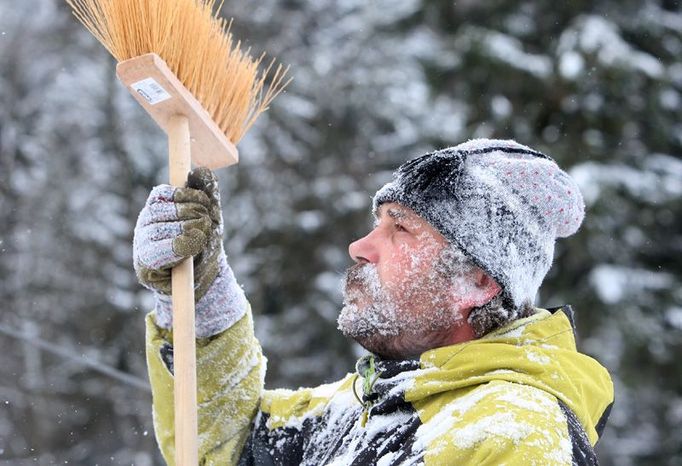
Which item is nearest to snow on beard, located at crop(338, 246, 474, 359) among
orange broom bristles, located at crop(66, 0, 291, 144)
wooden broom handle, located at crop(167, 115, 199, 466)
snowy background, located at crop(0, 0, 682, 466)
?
wooden broom handle, located at crop(167, 115, 199, 466)

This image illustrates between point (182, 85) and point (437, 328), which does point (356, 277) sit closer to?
point (437, 328)

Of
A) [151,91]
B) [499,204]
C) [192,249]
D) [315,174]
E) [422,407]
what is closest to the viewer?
[422,407]

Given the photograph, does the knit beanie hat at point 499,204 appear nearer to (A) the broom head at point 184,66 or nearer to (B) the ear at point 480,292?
(B) the ear at point 480,292

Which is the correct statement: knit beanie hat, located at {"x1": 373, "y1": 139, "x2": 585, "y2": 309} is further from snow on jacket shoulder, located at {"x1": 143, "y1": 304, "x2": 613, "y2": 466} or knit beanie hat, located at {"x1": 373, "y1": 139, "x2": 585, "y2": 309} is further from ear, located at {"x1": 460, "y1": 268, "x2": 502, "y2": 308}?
snow on jacket shoulder, located at {"x1": 143, "y1": 304, "x2": 613, "y2": 466}

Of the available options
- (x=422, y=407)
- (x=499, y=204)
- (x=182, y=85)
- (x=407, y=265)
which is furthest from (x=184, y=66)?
(x=422, y=407)

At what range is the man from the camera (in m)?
1.74

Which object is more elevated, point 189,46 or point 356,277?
point 189,46

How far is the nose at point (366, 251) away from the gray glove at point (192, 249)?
1.22 feet

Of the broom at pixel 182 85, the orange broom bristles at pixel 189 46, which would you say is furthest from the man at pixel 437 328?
the orange broom bristles at pixel 189 46

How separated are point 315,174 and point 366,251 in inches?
362

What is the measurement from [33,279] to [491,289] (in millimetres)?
10807

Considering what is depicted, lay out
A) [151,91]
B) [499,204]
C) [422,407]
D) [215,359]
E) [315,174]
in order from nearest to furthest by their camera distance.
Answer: [422,407] < [499,204] < [151,91] < [215,359] < [315,174]

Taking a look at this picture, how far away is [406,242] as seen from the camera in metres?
2.06

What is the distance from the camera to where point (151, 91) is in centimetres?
220
